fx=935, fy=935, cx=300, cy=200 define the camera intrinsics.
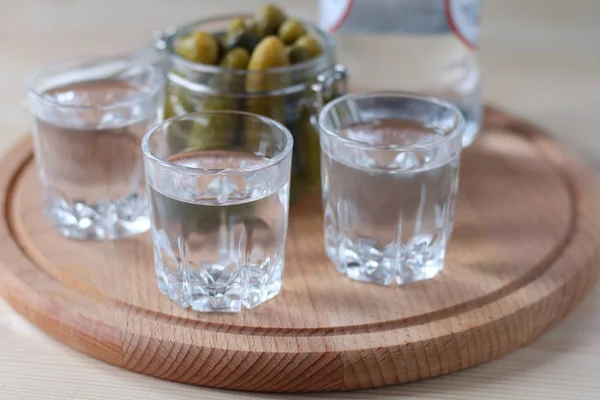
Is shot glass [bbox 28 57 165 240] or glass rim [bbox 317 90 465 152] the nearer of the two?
glass rim [bbox 317 90 465 152]

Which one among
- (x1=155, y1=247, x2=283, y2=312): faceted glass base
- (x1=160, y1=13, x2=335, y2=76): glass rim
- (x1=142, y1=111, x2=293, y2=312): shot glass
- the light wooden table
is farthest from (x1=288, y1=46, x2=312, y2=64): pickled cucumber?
the light wooden table

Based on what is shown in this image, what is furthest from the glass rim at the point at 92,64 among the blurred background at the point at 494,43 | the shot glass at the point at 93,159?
the blurred background at the point at 494,43

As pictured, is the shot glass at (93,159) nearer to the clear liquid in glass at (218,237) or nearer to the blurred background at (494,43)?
the clear liquid in glass at (218,237)

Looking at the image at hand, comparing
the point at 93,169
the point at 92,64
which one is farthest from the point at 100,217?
the point at 92,64

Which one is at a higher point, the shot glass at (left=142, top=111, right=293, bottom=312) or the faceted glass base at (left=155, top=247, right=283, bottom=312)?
the shot glass at (left=142, top=111, right=293, bottom=312)

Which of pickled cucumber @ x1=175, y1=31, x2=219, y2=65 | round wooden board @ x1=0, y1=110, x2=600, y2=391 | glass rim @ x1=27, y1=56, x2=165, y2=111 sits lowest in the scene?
round wooden board @ x1=0, y1=110, x2=600, y2=391

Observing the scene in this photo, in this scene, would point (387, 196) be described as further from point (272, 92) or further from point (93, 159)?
point (93, 159)

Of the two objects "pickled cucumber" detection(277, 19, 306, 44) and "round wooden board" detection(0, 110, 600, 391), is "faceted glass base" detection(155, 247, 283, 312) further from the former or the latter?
"pickled cucumber" detection(277, 19, 306, 44)

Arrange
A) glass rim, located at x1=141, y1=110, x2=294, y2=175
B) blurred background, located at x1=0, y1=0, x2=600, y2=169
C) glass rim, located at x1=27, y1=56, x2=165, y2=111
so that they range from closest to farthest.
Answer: glass rim, located at x1=141, y1=110, x2=294, y2=175 → glass rim, located at x1=27, y1=56, x2=165, y2=111 → blurred background, located at x1=0, y1=0, x2=600, y2=169
